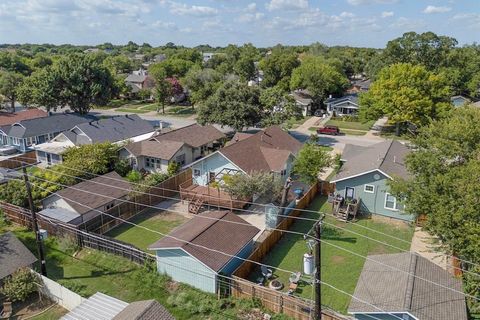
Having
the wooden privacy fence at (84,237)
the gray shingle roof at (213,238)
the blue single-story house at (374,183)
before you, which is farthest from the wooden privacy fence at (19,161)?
the blue single-story house at (374,183)

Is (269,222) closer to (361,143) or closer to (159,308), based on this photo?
(159,308)

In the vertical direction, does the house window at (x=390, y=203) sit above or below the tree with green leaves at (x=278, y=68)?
below

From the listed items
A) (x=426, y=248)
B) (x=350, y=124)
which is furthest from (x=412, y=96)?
(x=426, y=248)

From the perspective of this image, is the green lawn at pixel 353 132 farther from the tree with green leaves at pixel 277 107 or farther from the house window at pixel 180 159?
the house window at pixel 180 159

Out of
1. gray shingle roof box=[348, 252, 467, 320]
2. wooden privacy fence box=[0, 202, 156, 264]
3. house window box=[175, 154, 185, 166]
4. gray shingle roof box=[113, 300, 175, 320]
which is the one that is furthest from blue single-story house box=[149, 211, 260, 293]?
house window box=[175, 154, 185, 166]

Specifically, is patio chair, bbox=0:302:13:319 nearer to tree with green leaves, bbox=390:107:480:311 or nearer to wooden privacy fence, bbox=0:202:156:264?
wooden privacy fence, bbox=0:202:156:264

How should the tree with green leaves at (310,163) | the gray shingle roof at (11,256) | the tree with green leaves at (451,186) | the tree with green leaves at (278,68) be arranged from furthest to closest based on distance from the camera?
the tree with green leaves at (278,68), the tree with green leaves at (310,163), the gray shingle roof at (11,256), the tree with green leaves at (451,186)

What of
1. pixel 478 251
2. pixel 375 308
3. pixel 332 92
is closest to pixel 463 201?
pixel 478 251

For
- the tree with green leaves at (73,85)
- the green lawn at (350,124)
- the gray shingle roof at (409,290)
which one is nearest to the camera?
the gray shingle roof at (409,290)
